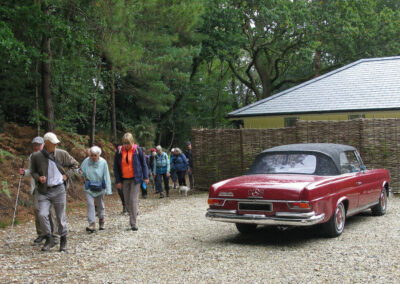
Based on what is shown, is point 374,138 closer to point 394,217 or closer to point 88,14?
point 394,217

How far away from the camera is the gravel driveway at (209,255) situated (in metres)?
6.01

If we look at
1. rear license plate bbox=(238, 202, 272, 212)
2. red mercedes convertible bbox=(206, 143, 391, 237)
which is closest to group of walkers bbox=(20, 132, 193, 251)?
red mercedes convertible bbox=(206, 143, 391, 237)

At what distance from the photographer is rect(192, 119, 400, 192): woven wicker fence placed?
46.6ft

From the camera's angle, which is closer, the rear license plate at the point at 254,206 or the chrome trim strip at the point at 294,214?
the chrome trim strip at the point at 294,214

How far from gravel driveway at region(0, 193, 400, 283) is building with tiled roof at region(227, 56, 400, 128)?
28.7 feet

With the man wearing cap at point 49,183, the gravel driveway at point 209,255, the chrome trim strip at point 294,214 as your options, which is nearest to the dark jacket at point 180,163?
the gravel driveway at point 209,255

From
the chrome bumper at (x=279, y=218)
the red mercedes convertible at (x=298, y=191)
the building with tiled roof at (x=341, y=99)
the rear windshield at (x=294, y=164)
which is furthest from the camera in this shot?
the building with tiled roof at (x=341, y=99)

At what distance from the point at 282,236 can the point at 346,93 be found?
12915 mm

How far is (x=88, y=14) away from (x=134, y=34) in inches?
144

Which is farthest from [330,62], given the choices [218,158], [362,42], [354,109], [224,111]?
[218,158]

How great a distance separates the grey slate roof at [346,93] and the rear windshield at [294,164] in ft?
33.6

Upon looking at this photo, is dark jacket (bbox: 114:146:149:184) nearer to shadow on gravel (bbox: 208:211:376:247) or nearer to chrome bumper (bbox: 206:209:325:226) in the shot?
shadow on gravel (bbox: 208:211:376:247)

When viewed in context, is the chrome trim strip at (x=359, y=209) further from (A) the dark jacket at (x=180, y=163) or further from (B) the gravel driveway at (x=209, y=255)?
(A) the dark jacket at (x=180, y=163)

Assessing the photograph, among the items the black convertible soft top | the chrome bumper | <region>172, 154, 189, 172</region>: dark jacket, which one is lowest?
the chrome bumper
